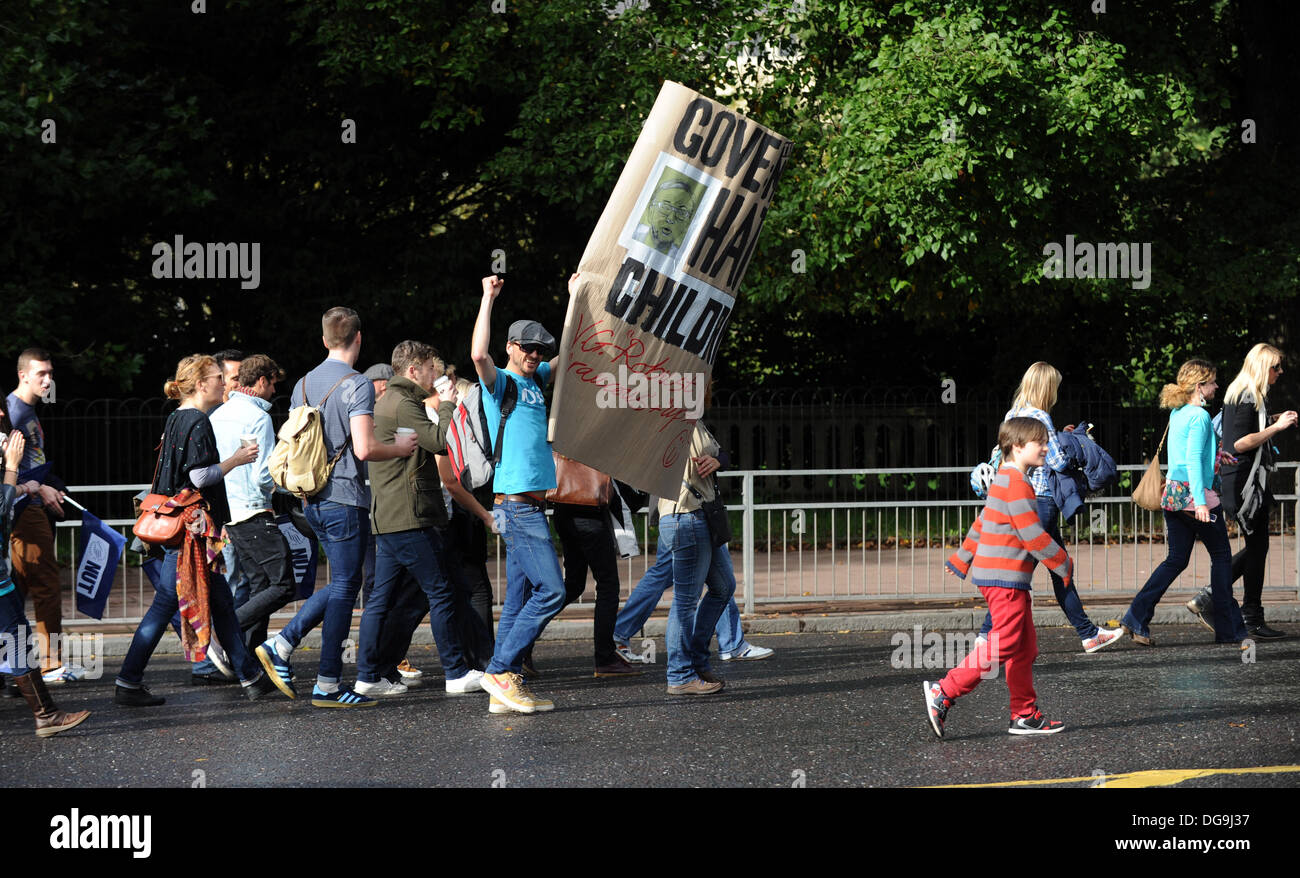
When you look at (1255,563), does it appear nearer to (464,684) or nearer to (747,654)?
(747,654)

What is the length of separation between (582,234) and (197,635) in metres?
13.4

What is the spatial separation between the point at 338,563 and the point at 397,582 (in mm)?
322

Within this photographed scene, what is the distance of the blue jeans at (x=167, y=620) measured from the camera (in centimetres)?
794

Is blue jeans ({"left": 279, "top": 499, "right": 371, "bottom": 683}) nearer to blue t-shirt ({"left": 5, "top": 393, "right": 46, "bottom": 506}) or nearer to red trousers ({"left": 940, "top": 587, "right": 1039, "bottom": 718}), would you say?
blue t-shirt ({"left": 5, "top": 393, "right": 46, "bottom": 506})

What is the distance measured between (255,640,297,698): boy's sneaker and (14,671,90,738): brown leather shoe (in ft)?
3.70

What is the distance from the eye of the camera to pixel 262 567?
8.40 metres

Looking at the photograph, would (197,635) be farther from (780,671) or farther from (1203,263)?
(1203,263)

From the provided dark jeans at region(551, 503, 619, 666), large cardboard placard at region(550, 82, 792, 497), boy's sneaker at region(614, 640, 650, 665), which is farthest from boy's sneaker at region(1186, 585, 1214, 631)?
large cardboard placard at region(550, 82, 792, 497)

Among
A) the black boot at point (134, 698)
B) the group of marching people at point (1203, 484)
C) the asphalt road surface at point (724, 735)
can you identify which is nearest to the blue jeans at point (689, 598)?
the asphalt road surface at point (724, 735)

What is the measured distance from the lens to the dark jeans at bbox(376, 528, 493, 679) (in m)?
8.06

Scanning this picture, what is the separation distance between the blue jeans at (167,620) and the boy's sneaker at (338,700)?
0.54m

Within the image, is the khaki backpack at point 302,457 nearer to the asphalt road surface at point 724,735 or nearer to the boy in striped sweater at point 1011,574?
the asphalt road surface at point 724,735

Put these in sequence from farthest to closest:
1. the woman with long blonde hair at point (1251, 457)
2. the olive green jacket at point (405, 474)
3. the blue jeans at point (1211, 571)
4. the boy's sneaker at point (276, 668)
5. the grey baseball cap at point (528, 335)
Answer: the woman with long blonde hair at point (1251, 457) < the blue jeans at point (1211, 571) < the boy's sneaker at point (276, 668) < the olive green jacket at point (405, 474) < the grey baseball cap at point (528, 335)

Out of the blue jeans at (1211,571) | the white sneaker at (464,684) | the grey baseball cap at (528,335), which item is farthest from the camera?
the blue jeans at (1211,571)
